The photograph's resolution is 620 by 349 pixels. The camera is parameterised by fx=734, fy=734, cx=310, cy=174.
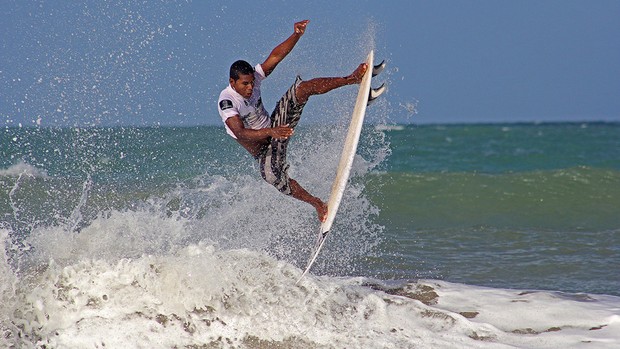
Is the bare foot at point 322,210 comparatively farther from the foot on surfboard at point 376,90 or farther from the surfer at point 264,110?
the foot on surfboard at point 376,90

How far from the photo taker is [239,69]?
20.9 ft

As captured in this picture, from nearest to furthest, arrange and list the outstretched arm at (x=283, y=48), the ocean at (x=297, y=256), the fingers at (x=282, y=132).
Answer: the ocean at (x=297, y=256), the fingers at (x=282, y=132), the outstretched arm at (x=283, y=48)

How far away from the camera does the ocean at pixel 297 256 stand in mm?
5227

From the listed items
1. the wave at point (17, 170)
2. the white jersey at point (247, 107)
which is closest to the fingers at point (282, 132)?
the white jersey at point (247, 107)

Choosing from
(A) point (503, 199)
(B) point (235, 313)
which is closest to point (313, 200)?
(B) point (235, 313)

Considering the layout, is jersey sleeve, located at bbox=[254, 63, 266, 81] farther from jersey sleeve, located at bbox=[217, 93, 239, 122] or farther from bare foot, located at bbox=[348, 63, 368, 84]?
bare foot, located at bbox=[348, 63, 368, 84]

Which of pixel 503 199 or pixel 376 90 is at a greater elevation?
pixel 503 199

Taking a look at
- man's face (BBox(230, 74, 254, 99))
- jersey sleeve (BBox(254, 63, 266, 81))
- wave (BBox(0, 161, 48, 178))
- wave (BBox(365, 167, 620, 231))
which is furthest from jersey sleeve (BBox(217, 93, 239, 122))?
wave (BBox(0, 161, 48, 178))

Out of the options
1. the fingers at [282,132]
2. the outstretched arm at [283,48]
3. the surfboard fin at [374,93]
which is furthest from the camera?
the outstretched arm at [283,48]

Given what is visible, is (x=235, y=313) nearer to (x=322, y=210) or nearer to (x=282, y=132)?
(x=282, y=132)

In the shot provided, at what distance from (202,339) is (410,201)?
377 inches

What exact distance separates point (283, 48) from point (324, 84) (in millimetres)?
579

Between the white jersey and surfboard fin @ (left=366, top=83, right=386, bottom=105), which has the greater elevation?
surfboard fin @ (left=366, top=83, right=386, bottom=105)

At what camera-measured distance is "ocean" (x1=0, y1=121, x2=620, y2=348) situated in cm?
523
